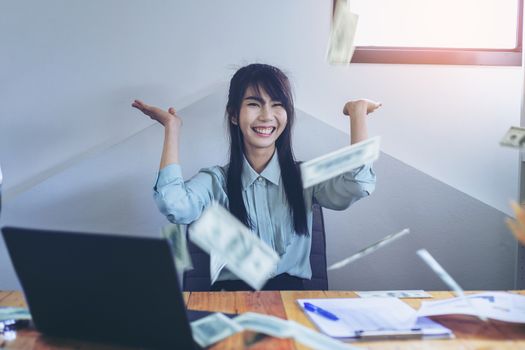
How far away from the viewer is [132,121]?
1.95 metres

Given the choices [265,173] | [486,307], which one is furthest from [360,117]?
[486,307]

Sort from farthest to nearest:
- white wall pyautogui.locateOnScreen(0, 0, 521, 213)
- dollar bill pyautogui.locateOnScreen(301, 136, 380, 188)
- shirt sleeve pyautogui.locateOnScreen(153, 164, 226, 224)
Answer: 1. white wall pyautogui.locateOnScreen(0, 0, 521, 213)
2. shirt sleeve pyautogui.locateOnScreen(153, 164, 226, 224)
3. dollar bill pyautogui.locateOnScreen(301, 136, 380, 188)

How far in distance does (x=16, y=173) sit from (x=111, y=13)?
0.65 m

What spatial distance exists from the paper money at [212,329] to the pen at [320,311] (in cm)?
19

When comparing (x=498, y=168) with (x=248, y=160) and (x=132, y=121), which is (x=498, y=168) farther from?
(x=132, y=121)

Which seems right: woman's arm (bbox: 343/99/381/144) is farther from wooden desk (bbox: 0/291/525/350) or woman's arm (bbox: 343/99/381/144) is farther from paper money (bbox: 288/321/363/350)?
paper money (bbox: 288/321/363/350)

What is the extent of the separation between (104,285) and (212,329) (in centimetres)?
22

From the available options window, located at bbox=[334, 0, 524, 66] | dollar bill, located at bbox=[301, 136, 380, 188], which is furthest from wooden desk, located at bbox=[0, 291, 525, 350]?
window, located at bbox=[334, 0, 524, 66]

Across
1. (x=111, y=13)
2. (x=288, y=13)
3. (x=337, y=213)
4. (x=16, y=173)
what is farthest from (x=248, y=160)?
(x=16, y=173)

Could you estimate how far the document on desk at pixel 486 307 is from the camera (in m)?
1.08

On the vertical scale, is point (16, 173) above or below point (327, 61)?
below

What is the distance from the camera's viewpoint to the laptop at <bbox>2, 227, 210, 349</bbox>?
80 cm

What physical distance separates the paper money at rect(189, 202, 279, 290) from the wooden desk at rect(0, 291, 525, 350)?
11cm

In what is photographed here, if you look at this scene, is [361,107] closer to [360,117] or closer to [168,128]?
[360,117]
